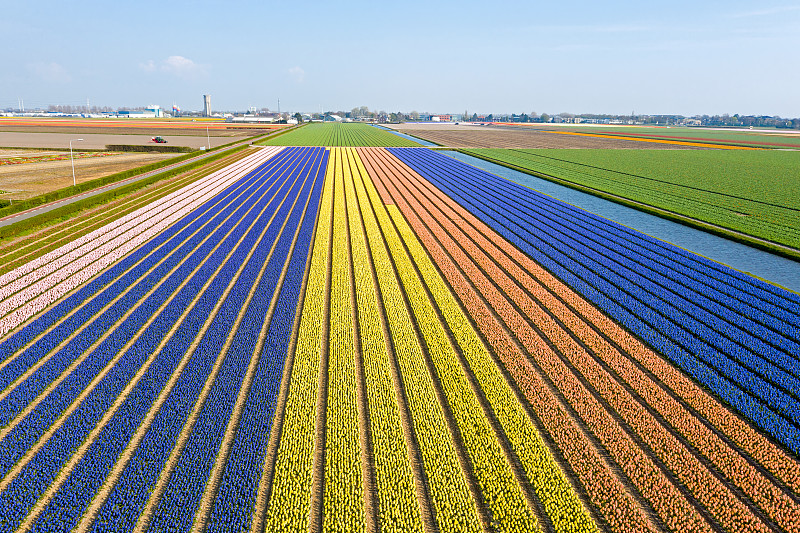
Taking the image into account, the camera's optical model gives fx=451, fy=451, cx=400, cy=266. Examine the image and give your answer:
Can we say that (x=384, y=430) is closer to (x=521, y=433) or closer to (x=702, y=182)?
(x=521, y=433)

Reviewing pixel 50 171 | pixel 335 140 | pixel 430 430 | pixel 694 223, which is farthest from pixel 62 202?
pixel 335 140

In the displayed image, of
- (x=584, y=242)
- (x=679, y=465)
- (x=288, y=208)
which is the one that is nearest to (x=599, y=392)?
(x=679, y=465)

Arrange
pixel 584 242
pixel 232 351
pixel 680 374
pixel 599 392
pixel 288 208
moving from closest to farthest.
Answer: pixel 599 392
pixel 680 374
pixel 232 351
pixel 584 242
pixel 288 208

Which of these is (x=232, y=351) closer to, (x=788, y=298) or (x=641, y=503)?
(x=641, y=503)

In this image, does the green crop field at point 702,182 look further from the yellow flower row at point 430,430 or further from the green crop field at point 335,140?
the green crop field at point 335,140

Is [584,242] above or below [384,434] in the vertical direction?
above

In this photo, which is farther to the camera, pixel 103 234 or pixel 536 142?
pixel 536 142
